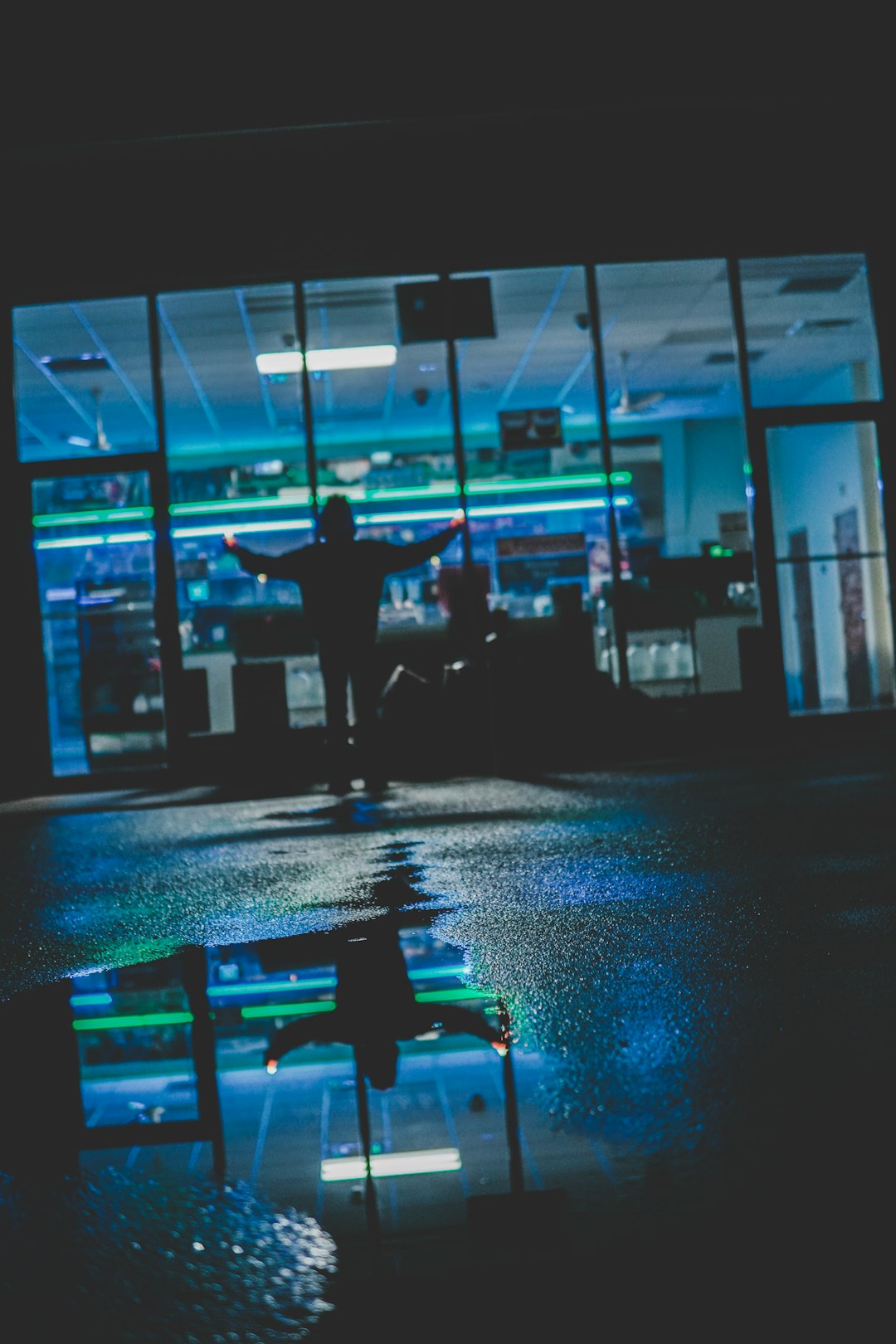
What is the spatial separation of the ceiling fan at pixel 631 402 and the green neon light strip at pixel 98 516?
21.5 ft

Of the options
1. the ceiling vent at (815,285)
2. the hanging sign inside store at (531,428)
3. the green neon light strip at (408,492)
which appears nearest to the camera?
the ceiling vent at (815,285)

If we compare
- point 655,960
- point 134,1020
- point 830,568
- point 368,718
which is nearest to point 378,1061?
point 134,1020

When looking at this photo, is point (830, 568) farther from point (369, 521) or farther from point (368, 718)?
point (368, 718)

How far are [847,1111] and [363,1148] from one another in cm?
64

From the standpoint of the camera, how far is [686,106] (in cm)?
1073

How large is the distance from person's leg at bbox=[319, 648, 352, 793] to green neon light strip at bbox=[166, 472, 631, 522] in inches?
225

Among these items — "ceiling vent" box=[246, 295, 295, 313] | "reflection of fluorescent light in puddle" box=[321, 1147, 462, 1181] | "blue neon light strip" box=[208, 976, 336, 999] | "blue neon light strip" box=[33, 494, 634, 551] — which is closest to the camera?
"reflection of fluorescent light in puddle" box=[321, 1147, 462, 1181]

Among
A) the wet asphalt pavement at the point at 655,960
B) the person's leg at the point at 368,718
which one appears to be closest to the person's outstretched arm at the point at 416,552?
the person's leg at the point at 368,718

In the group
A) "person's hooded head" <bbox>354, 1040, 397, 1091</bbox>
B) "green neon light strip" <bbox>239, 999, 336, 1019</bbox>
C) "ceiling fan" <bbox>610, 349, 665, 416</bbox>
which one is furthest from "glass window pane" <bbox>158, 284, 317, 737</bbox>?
"person's hooded head" <bbox>354, 1040, 397, 1091</bbox>

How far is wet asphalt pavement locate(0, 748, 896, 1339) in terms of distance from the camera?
1.29 metres

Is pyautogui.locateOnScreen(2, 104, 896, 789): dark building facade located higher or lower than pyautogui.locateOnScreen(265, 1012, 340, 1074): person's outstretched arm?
higher

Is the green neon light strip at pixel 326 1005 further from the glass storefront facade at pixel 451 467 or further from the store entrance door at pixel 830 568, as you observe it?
the store entrance door at pixel 830 568

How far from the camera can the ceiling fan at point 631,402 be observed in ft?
52.6

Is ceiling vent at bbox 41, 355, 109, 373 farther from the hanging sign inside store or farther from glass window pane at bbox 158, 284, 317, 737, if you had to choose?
the hanging sign inside store
